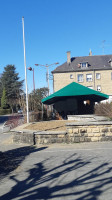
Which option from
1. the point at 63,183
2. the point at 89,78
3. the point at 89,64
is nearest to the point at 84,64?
the point at 89,64

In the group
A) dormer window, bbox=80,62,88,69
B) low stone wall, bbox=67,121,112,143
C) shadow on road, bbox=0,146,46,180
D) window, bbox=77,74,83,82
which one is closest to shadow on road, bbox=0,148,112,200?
shadow on road, bbox=0,146,46,180

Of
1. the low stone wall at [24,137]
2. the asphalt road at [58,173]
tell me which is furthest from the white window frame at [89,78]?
the asphalt road at [58,173]

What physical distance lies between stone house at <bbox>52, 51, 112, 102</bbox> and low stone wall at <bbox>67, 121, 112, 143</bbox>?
3470 cm

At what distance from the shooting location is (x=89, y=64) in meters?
43.2

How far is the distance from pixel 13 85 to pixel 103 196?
65733 millimetres

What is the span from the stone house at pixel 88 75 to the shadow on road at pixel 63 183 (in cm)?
3747

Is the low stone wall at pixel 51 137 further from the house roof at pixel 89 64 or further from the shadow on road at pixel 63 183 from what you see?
the house roof at pixel 89 64

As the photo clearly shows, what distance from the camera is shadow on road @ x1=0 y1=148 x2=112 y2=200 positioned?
3.82 meters

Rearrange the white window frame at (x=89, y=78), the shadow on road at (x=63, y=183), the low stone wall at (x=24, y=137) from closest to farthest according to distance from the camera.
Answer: the shadow on road at (x=63, y=183), the low stone wall at (x=24, y=137), the white window frame at (x=89, y=78)

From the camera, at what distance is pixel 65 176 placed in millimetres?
4766

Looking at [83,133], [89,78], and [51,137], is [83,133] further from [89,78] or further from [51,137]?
[89,78]

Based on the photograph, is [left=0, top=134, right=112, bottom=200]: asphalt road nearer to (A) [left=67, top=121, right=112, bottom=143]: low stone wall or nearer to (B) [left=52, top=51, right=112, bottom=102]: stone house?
(A) [left=67, top=121, right=112, bottom=143]: low stone wall

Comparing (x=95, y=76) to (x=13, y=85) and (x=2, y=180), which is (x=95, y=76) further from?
(x=2, y=180)

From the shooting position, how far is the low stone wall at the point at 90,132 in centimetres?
824
